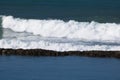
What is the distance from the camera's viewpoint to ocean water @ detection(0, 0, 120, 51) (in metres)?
38.8

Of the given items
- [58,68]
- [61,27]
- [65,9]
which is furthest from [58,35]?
[65,9]

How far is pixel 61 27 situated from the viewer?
156 feet

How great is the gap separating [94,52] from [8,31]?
13538mm

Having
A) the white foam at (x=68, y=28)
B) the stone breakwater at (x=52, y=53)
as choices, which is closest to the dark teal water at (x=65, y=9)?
the white foam at (x=68, y=28)

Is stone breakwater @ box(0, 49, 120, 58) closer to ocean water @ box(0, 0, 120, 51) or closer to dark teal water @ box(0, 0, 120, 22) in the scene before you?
ocean water @ box(0, 0, 120, 51)

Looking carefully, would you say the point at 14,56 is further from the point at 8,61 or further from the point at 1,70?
the point at 1,70

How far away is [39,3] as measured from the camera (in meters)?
74.4

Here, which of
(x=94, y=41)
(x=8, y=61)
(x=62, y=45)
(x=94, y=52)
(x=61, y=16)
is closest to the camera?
(x=8, y=61)

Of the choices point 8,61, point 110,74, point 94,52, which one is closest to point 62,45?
point 94,52

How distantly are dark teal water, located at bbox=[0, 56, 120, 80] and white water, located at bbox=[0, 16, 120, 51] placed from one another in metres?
3.91

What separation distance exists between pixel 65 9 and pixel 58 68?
119 feet

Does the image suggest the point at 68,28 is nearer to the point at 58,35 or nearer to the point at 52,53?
the point at 58,35

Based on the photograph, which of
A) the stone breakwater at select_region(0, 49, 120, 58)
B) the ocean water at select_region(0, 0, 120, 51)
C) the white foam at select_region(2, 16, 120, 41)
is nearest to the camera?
the stone breakwater at select_region(0, 49, 120, 58)

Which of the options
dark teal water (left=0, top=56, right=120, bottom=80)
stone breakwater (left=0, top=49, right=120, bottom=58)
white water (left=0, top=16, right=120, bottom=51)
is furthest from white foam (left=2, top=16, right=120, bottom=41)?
dark teal water (left=0, top=56, right=120, bottom=80)
